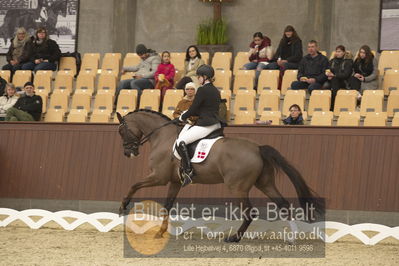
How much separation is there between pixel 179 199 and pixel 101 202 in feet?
3.91

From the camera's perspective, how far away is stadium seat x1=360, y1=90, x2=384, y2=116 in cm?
1339

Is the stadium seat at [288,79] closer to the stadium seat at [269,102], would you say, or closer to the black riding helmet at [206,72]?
the stadium seat at [269,102]

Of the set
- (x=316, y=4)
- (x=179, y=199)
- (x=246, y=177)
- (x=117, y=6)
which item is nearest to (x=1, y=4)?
(x=117, y=6)

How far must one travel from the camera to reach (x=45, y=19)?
20375mm

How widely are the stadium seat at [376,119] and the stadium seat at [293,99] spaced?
5.04ft

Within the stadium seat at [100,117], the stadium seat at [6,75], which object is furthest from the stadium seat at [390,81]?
the stadium seat at [6,75]

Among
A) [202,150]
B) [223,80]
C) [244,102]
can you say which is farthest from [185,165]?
[223,80]

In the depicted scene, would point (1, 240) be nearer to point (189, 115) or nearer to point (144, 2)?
point (189, 115)

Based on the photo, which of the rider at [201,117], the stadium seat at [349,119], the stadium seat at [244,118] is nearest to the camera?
the rider at [201,117]

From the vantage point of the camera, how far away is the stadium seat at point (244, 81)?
1522 centimetres

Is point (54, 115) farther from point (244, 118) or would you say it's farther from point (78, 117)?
point (244, 118)

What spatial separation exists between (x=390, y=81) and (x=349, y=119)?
2.16m

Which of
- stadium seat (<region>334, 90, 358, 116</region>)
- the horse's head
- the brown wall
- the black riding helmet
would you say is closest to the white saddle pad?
the black riding helmet

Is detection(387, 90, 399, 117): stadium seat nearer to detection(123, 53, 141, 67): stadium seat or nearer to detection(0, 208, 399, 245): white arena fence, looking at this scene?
detection(0, 208, 399, 245): white arena fence
